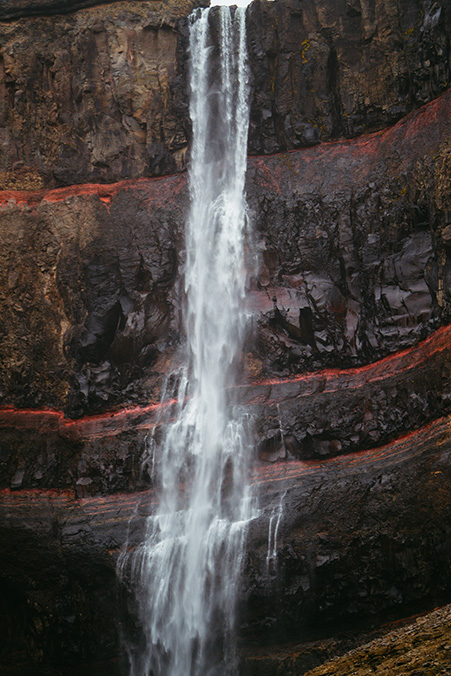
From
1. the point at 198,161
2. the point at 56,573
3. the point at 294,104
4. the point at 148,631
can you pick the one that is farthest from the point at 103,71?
the point at 148,631

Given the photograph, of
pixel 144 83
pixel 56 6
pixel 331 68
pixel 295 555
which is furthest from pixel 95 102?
pixel 295 555

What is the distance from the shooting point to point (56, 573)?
1853 centimetres

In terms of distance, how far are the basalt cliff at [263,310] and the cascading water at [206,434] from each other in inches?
19.5

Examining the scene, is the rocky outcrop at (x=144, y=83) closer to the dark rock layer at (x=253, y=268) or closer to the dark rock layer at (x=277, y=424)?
the dark rock layer at (x=253, y=268)

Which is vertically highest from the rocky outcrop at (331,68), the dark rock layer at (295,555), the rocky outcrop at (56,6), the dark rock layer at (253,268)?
the rocky outcrop at (56,6)

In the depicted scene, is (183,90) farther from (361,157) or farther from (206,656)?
(206,656)

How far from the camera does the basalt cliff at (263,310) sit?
1684 cm

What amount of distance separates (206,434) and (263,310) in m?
4.39

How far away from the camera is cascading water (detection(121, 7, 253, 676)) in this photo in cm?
1706

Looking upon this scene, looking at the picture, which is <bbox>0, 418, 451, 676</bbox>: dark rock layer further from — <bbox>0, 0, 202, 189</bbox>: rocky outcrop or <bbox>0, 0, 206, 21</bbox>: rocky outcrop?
<bbox>0, 0, 206, 21</bbox>: rocky outcrop

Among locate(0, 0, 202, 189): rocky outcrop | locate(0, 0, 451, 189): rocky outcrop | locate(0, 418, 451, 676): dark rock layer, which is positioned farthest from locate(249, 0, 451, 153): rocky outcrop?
locate(0, 418, 451, 676): dark rock layer

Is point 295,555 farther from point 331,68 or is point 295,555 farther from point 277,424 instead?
point 331,68

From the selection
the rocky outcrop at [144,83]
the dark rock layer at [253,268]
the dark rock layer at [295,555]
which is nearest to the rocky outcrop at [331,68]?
the rocky outcrop at [144,83]

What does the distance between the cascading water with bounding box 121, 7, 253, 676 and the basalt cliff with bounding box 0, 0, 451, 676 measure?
0.50 metres
